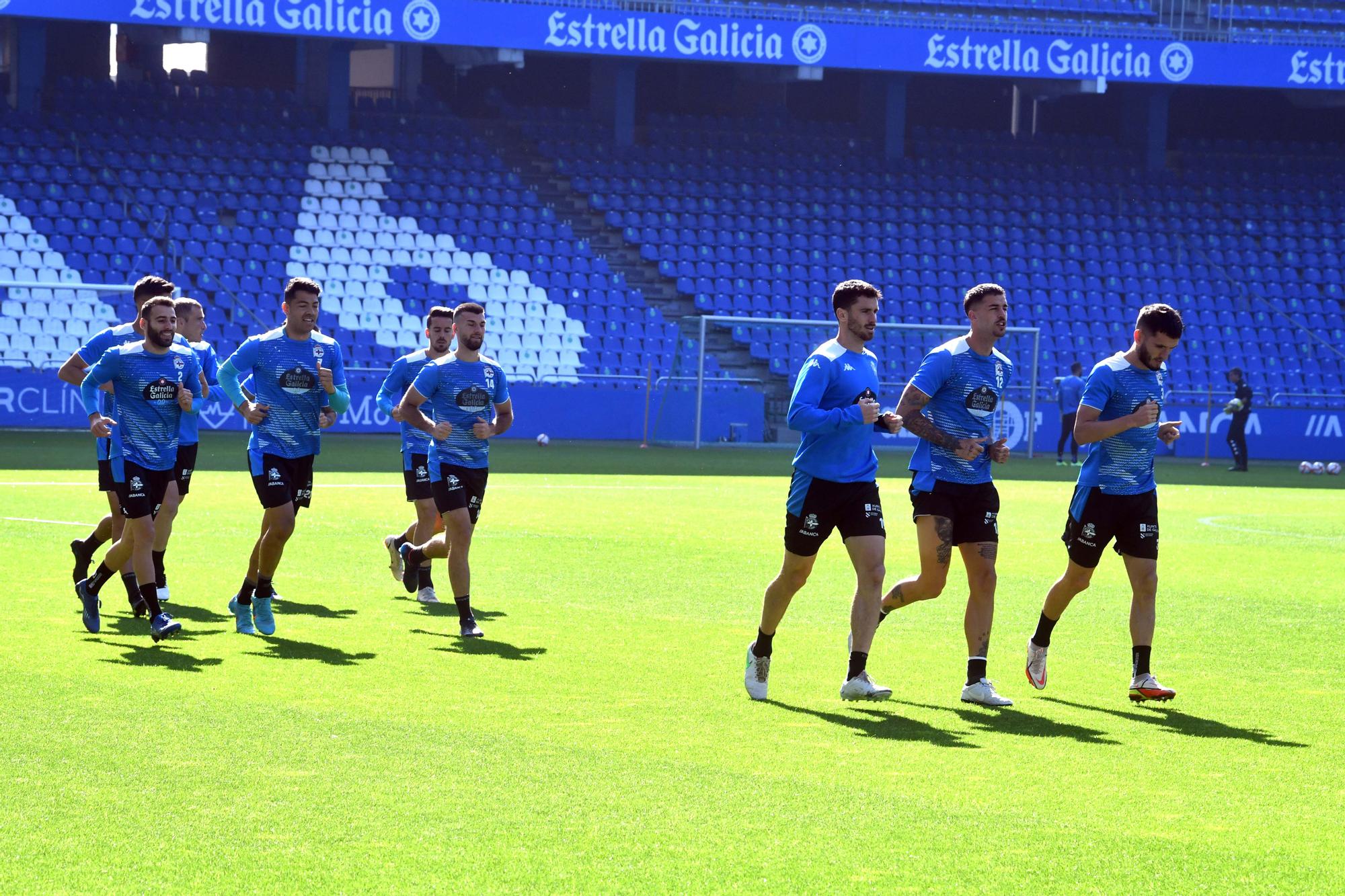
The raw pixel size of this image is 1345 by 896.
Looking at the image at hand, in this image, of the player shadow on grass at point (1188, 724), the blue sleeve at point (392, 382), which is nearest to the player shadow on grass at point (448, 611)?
the blue sleeve at point (392, 382)

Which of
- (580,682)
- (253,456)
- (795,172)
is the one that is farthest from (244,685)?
(795,172)

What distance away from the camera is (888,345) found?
35719mm

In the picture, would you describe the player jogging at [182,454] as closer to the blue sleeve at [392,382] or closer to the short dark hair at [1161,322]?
the blue sleeve at [392,382]

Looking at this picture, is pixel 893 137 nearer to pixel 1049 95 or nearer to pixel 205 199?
Answer: pixel 1049 95

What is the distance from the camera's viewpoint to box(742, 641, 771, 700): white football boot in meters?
8.71

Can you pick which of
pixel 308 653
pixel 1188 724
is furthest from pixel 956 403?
pixel 308 653

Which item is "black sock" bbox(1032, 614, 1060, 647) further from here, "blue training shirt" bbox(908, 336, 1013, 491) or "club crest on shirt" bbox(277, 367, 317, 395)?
"club crest on shirt" bbox(277, 367, 317, 395)

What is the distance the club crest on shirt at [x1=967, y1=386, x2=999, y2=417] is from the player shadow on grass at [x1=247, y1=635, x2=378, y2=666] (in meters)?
3.62

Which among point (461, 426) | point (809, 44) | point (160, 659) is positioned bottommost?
point (160, 659)

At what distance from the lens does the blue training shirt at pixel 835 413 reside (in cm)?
843

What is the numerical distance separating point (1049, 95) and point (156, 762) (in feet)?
128

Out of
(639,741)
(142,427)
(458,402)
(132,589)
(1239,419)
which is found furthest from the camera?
(1239,419)

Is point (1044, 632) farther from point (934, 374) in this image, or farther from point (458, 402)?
point (458, 402)

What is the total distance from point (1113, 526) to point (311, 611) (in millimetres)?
5381
